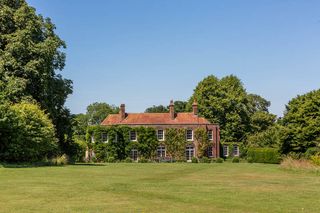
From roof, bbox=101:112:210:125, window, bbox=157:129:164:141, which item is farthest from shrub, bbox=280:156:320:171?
roof, bbox=101:112:210:125

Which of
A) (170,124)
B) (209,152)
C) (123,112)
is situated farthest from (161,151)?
(123,112)

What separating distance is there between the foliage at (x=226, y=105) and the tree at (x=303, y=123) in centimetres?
2697

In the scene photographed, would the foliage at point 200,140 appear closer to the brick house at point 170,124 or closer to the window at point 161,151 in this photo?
the brick house at point 170,124

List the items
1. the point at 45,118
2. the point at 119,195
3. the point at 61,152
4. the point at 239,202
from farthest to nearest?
the point at 61,152
the point at 45,118
the point at 119,195
the point at 239,202

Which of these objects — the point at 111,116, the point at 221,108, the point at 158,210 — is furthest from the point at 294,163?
the point at 221,108

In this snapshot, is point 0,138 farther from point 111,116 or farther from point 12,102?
point 111,116

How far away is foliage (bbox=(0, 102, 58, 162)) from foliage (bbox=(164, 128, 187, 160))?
88.2ft

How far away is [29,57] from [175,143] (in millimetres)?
28880

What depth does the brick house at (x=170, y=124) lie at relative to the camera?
6544cm

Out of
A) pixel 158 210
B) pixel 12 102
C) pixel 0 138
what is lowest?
pixel 158 210

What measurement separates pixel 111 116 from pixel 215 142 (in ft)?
51.0

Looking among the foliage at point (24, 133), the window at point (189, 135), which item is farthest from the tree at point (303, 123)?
the foliage at point (24, 133)

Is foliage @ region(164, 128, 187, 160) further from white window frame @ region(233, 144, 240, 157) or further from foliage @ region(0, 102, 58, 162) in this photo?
foliage @ region(0, 102, 58, 162)

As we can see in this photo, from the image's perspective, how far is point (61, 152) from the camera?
159 ft
